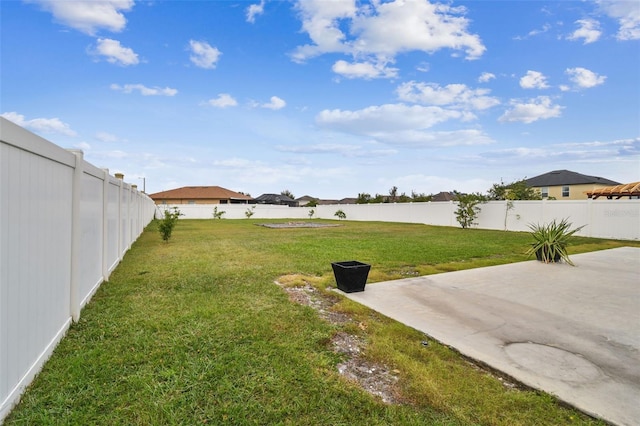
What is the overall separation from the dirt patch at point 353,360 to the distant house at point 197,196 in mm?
47093

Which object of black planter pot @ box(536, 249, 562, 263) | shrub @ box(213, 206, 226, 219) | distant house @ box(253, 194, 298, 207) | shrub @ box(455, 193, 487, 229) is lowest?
black planter pot @ box(536, 249, 562, 263)

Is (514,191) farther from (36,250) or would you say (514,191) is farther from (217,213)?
(36,250)

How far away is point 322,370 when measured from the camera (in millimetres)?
2604

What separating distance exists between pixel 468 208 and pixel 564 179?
821 inches

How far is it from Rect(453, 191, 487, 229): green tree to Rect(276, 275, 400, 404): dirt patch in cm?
1737

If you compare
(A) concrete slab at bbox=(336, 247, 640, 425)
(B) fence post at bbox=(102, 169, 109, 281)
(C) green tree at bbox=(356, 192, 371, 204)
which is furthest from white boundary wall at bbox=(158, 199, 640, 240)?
(B) fence post at bbox=(102, 169, 109, 281)

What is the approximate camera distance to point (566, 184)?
32062mm

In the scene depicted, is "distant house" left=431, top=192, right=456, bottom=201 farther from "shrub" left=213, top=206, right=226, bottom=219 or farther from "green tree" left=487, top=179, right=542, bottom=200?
"shrub" left=213, top=206, right=226, bottom=219

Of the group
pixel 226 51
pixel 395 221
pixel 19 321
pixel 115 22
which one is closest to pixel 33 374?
pixel 19 321

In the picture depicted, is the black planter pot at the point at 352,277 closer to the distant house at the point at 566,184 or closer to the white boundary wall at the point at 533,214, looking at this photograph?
the white boundary wall at the point at 533,214

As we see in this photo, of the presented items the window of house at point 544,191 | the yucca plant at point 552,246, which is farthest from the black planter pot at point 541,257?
the window of house at point 544,191

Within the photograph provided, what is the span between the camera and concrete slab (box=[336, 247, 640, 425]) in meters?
2.49

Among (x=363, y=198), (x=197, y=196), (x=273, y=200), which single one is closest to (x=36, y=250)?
(x=363, y=198)

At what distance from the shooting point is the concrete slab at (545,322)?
2492mm
